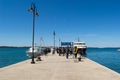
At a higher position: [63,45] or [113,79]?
[63,45]

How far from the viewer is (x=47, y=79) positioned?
13.0m

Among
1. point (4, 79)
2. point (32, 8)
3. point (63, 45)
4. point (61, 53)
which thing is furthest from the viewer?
point (63, 45)

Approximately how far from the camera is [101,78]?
13609mm

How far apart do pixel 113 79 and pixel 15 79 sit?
219 inches

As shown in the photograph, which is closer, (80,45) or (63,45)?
(63,45)

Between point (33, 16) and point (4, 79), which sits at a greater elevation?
point (33, 16)

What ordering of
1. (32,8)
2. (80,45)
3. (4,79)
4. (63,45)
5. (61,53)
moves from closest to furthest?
(4,79), (32,8), (61,53), (63,45), (80,45)

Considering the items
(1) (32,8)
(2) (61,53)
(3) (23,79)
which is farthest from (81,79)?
(2) (61,53)

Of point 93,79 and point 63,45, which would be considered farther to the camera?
point 63,45

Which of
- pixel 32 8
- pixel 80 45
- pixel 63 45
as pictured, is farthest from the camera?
pixel 80 45

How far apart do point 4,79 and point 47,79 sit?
2400 mm

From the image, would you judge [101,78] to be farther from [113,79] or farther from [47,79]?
[47,79]

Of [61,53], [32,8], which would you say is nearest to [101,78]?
[32,8]

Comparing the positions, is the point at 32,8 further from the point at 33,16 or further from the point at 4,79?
the point at 4,79
